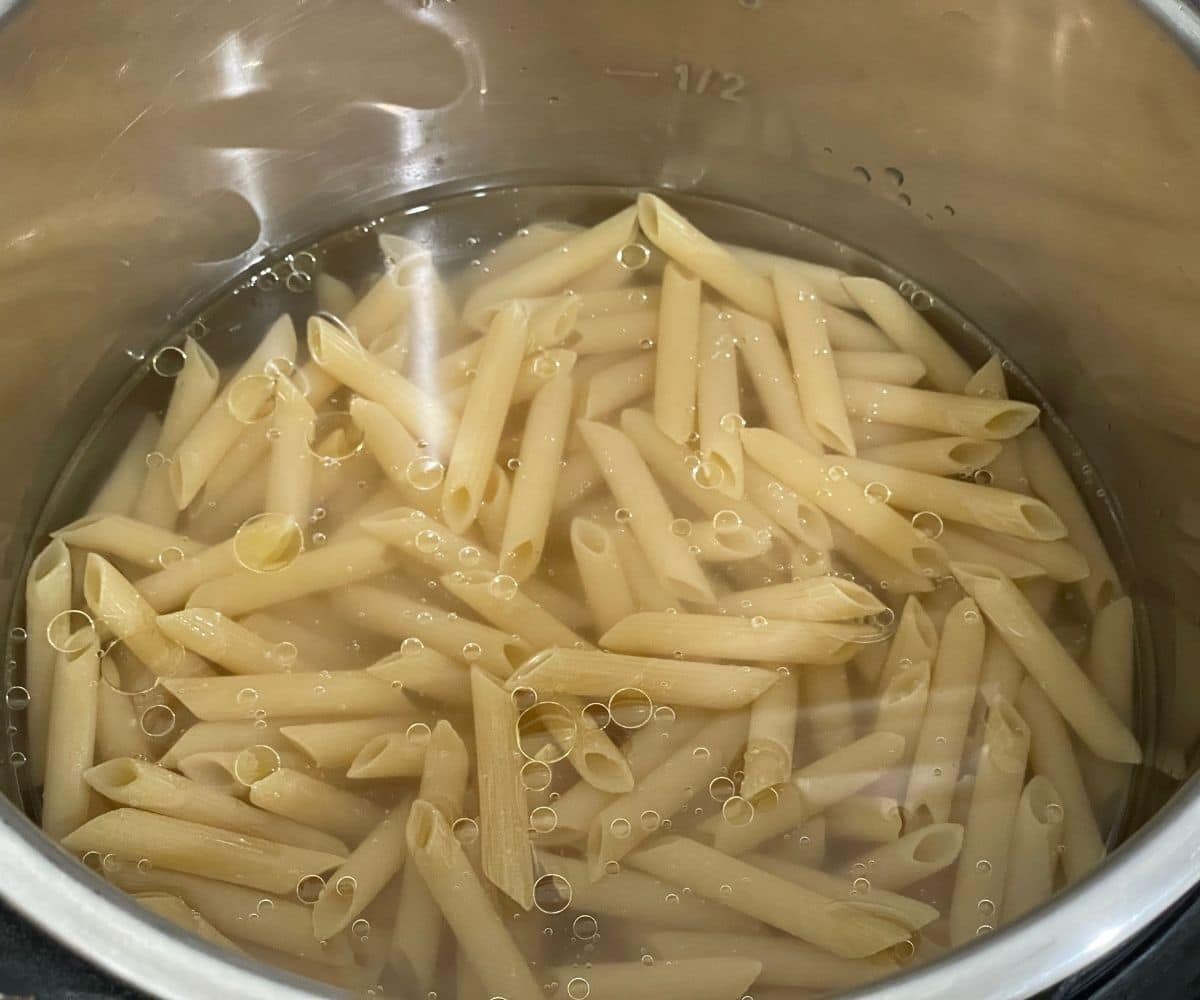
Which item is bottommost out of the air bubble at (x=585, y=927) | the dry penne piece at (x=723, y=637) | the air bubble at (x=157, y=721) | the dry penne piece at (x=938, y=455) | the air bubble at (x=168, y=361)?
the air bubble at (x=585, y=927)

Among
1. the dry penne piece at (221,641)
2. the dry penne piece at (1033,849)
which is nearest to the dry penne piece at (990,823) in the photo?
the dry penne piece at (1033,849)

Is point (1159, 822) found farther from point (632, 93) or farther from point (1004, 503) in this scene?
point (632, 93)

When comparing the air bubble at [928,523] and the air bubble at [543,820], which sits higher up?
the air bubble at [928,523]

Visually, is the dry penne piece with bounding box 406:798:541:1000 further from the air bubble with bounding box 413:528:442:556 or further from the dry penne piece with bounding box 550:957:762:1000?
the air bubble with bounding box 413:528:442:556

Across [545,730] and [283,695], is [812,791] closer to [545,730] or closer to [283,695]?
[545,730]

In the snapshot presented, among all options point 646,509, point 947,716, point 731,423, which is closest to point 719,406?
point 731,423

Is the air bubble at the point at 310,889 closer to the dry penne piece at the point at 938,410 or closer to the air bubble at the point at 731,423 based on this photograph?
the air bubble at the point at 731,423
